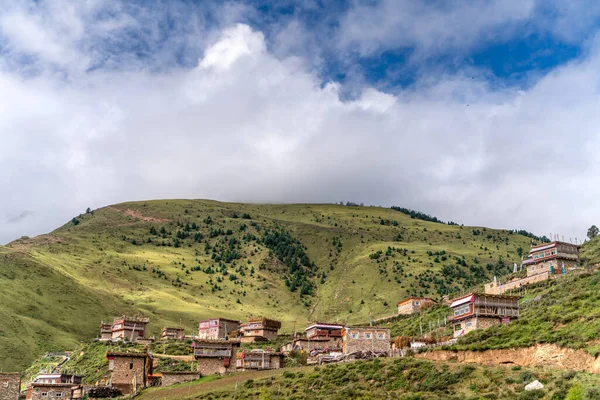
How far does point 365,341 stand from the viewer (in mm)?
71062

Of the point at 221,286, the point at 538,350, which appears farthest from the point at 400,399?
the point at 221,286

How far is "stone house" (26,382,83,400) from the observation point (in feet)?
218

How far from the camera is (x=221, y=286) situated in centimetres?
17850

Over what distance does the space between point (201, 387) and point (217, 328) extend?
53.7 m

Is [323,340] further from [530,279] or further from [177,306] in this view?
[177,306]

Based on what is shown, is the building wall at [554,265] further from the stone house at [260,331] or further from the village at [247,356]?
the stone house at [260,331]

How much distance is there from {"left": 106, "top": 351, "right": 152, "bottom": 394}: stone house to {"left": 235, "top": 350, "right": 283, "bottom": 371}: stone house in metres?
Answer: 10.2

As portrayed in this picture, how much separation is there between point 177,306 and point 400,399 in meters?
109

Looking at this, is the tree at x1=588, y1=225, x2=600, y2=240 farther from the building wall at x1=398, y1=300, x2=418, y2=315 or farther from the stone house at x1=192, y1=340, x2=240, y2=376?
the stone house at x1=192, y1=340, x2=240, y2=376

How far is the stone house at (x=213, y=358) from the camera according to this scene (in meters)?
70.9

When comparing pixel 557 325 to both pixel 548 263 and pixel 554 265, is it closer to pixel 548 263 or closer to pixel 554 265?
pixel 554 265

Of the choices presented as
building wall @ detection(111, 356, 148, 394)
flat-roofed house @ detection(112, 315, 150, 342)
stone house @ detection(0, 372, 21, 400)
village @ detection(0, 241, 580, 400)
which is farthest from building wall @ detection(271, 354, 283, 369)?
flat-roofed house @ detection(112, 315, 150, 342)

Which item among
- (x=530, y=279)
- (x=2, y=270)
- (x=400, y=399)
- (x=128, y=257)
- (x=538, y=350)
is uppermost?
(x=128, y=257)

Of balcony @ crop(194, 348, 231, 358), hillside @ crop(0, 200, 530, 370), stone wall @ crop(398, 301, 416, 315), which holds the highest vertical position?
hillside @ crop(0, 200, 530, 370)
